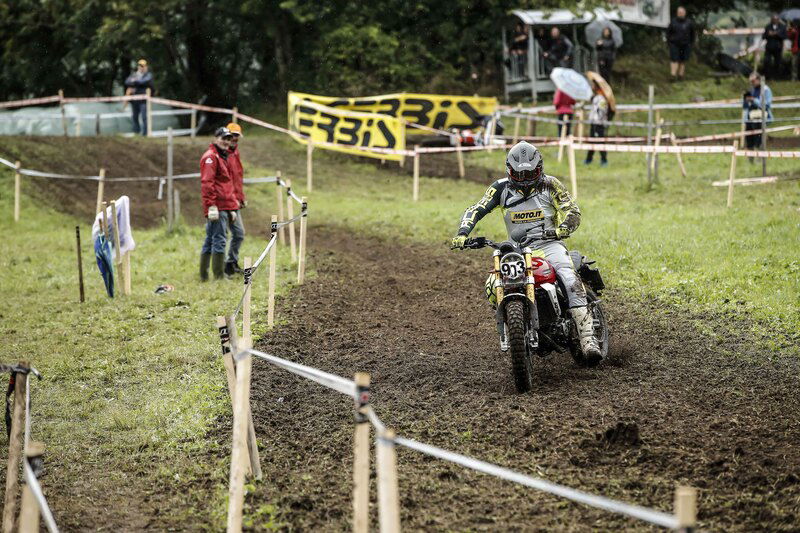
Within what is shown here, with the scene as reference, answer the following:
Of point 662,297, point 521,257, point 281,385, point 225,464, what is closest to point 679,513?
point 225,464

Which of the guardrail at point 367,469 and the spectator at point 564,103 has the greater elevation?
the spectator at point 564,103

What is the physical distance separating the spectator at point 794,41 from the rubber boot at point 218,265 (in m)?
23.5

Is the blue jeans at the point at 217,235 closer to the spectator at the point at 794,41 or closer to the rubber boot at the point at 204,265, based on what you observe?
the rubber boot at the point at 204,265

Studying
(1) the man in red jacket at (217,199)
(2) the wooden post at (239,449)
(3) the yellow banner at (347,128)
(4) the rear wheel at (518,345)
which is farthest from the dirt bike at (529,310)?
(3) the yellow banner at (347,128)

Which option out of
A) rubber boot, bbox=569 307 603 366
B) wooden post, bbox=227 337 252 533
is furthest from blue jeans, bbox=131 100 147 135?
wooden post, bbox=227 337 252 533

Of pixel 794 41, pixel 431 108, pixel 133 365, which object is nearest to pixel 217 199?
pixel 133 365

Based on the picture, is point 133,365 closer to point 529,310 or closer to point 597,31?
point 529,310

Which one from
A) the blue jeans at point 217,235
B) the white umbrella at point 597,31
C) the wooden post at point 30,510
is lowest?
the blue jeans at point 217,235

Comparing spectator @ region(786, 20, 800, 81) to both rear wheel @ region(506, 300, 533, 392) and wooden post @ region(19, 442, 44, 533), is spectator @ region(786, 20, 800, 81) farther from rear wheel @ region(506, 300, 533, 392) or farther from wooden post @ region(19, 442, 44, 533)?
wooden post @ region(19, 442, 44, 533)

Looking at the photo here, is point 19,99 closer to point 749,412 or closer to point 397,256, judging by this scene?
point 397,256

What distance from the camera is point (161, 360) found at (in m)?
10.6

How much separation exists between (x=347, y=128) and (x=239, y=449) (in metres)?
21.2

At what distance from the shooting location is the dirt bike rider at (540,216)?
9133mm

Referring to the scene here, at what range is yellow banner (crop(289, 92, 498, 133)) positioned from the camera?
89.1 feet
